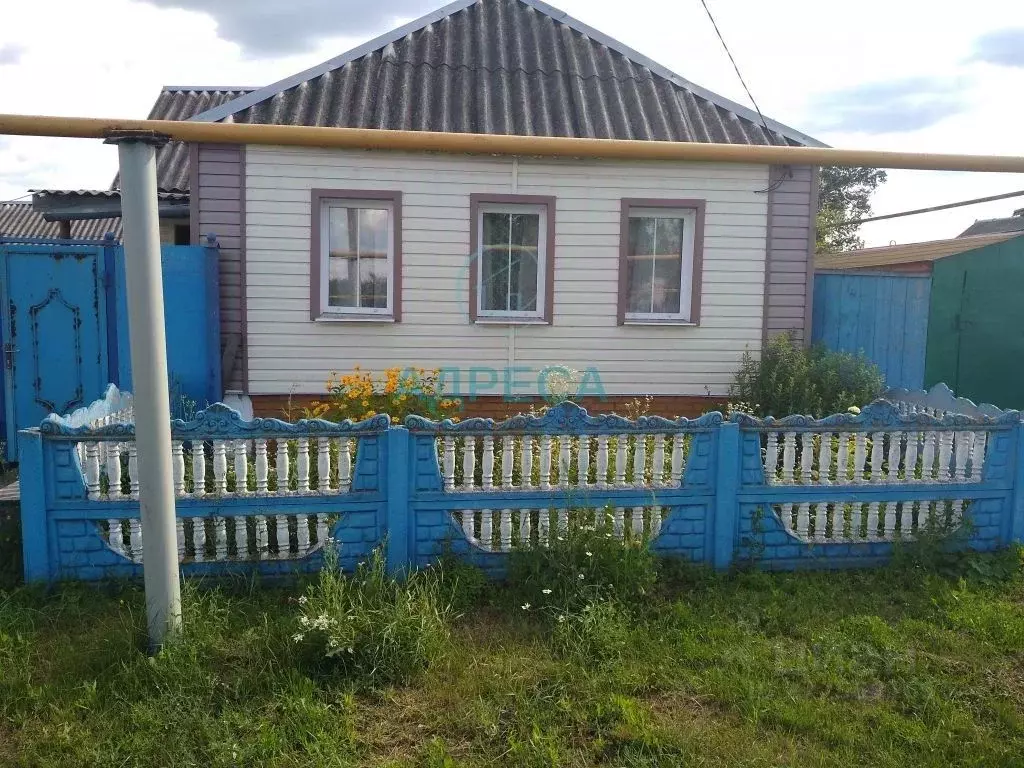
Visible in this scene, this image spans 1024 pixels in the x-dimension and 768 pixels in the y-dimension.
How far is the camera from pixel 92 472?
13.5ft

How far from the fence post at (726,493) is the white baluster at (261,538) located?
8.17 ft

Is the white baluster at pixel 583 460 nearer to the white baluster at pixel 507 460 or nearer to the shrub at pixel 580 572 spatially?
the shrub at pixel 580 572

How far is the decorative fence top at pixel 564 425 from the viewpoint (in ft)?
14.2

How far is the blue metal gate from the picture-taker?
23.8 ft

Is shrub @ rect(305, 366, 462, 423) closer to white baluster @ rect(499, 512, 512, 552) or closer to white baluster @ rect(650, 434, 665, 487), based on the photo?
white baluster @ rect(499, 512, 512, 552)

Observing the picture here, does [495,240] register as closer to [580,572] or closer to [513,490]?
[513,490]

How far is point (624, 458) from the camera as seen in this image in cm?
448

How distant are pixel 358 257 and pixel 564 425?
4663mm

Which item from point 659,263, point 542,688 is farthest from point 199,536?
point 659,263

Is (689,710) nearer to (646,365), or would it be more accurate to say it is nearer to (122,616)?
(122,616)

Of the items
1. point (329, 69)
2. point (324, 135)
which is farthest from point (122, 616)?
point (329, 69)

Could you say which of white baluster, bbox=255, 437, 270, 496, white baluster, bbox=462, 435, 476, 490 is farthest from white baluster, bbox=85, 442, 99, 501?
white baluster, bbox=462, 435, 476, 490

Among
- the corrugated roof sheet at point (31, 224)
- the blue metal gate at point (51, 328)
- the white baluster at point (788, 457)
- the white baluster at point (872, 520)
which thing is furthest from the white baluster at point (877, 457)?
the corrugated roof sheet at point (31, 224)

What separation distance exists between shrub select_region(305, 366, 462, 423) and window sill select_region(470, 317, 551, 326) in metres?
0.69
